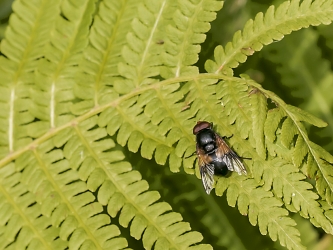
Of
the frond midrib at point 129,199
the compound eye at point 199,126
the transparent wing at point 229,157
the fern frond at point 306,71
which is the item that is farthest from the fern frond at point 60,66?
the fern frond at point 306,71

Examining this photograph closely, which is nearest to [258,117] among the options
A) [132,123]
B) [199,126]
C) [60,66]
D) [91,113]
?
[199,126]

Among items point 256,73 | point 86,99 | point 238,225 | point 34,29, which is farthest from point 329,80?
point 34,29

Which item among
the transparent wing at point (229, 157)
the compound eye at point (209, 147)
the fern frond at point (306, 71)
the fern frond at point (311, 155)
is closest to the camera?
the fern frond at point (311, 155)

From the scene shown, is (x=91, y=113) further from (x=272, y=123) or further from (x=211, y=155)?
(x=272, y=123)

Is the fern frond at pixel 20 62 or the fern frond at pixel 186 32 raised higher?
the fern frond at pixel 20 62

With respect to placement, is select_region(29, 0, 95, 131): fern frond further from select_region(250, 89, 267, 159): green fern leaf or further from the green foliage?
select_region(250, 89, 267, 159): green fern leaf

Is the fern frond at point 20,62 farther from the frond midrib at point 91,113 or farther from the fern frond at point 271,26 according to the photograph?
the fern frond at point 271,26

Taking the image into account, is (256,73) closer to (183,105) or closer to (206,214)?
(206,214)
